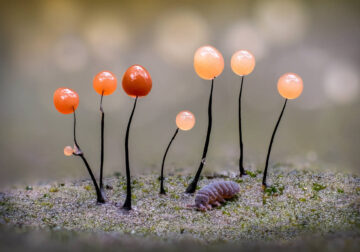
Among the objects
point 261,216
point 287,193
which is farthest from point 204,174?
point 261,216

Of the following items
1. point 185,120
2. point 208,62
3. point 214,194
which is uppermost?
point 208,62

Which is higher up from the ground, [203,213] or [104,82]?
[104,82]

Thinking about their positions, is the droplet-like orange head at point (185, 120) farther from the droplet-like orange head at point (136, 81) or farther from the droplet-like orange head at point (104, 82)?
the droplet-like orange head at point (104, 82)

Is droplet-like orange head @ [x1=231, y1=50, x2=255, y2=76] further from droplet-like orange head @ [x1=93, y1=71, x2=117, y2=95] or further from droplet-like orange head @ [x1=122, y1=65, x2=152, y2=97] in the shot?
droplet-like orange head @ [x1=93, y1=71, x2=117, y2=95]

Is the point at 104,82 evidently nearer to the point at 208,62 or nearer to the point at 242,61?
the point at 208,62

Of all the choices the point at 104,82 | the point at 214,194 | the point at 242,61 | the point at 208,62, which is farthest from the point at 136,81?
the point at 214,194

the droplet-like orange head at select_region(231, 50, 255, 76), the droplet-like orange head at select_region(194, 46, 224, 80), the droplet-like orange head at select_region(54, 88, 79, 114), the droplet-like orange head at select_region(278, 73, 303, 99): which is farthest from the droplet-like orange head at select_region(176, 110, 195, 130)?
the droplet-like orange head at select_region(54, 88, 79, 114)
